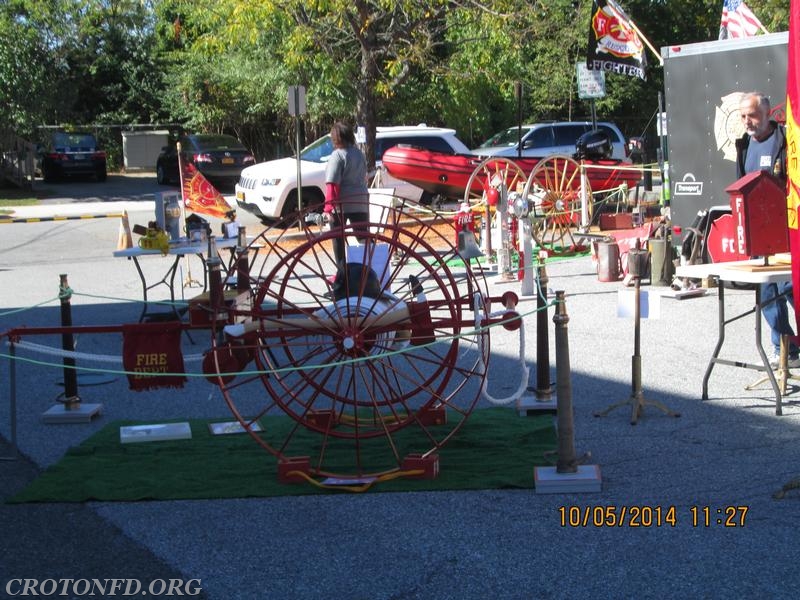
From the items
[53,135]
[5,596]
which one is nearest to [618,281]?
[5,596]

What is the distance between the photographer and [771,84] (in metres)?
11.3

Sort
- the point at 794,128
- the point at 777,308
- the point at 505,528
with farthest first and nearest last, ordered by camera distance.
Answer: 1. the point at 777,308
2. the point at 505,528
3. the point at 794,128

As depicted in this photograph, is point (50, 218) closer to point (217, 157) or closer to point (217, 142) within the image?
point (217, 157)

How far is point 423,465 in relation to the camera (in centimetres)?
545

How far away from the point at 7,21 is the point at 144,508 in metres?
26.8

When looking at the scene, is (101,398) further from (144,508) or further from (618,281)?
(618,281)

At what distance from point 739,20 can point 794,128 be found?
1107 cm

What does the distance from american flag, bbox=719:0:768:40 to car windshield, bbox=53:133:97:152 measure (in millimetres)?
22932

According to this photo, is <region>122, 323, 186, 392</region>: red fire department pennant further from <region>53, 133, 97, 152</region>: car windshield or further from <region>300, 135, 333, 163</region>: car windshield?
<region>53, 133, 97, 152</region>: car windshield

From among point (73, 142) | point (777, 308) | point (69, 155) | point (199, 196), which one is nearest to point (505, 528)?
point (777, 308)

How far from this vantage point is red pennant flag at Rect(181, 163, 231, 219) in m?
10.8

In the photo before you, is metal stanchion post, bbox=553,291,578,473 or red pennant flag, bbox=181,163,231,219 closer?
metal stanchion post, bbox=553,291,578,473
